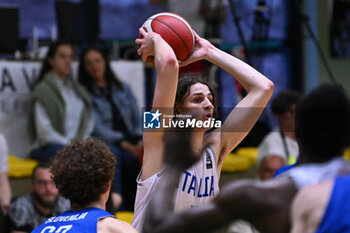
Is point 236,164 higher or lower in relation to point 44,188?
lower

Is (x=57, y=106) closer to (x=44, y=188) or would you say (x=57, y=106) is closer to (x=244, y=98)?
(x=44, y=188)

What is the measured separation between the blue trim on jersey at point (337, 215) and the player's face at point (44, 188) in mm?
3924

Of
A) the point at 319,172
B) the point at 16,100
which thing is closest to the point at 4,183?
the point at 16,100

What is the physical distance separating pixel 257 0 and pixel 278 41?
709 millimetres

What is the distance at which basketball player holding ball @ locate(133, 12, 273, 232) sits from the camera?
3441 mm

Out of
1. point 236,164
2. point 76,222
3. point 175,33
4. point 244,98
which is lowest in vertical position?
point 236,164

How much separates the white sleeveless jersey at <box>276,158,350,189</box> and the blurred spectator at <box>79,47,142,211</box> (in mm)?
4542

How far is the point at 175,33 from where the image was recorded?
3.84m

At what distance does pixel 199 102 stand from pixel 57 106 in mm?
3303

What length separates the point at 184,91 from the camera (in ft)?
12.8

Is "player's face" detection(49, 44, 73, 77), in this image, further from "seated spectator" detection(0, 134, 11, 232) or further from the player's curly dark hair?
the player's curly dark hair

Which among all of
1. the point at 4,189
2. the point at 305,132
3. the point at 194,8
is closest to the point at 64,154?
the point at 305,132

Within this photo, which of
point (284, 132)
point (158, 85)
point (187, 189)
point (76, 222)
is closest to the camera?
point (76, 222)

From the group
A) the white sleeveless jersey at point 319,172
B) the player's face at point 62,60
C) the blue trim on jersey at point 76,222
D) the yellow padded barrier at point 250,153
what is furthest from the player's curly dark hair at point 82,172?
the yellow padded barrier at point 250,153
